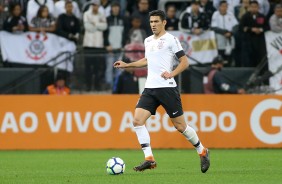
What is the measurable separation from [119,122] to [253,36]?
4.52 meters

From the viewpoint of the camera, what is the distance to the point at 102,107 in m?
18.3

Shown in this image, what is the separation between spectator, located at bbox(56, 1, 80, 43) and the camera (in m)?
20.3

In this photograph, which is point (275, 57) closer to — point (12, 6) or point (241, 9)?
point (241, 9)

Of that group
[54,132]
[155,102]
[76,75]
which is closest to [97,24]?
[76,75]

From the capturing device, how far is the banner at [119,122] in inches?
715

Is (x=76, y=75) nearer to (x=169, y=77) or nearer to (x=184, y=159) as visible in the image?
(x=184, y=159)

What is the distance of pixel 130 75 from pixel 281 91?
12.1ft

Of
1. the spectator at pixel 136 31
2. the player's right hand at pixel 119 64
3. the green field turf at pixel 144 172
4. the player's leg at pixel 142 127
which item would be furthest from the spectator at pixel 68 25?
the player's leg at pixel 142 127

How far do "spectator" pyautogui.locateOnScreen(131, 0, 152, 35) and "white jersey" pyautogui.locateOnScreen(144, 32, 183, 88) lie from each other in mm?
8839

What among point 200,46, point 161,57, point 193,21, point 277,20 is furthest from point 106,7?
point 161,57

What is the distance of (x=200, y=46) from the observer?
66.7 feet

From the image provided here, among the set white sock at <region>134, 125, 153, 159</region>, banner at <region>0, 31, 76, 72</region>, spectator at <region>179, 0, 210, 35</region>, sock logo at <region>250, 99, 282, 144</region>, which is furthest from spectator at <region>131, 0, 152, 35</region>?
white sock at <region>134, 125, 153, 159</region>

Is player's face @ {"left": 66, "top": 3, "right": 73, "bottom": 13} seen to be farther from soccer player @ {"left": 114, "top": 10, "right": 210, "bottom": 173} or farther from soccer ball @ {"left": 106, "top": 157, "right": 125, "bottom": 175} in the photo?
soccer ball @ {"left": 106, "top": 157, "right": 125, "bottom": 175}

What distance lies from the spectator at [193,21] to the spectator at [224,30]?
0.88 ft
